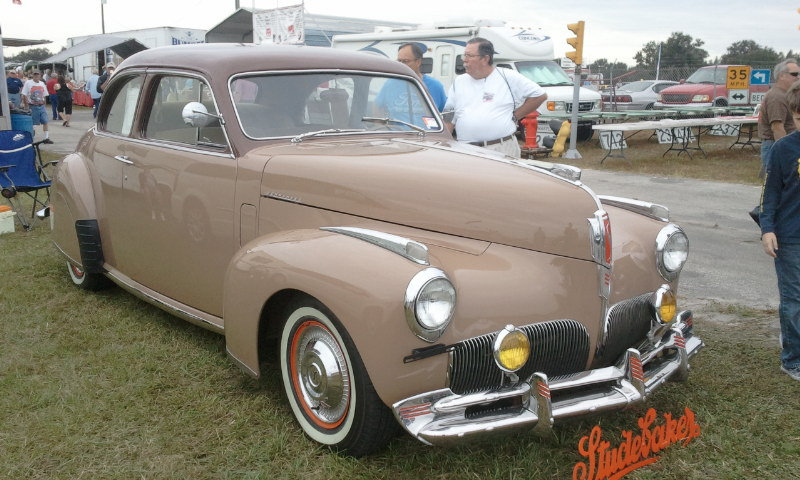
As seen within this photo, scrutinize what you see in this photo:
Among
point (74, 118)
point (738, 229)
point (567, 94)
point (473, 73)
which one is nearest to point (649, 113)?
point (567, 94)

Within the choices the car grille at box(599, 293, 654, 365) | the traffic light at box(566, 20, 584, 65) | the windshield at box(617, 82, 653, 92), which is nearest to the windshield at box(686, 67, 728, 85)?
the windshield at box(617, 82, 653, 92)

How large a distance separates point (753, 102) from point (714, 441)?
64.9 feet

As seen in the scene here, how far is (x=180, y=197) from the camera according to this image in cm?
401

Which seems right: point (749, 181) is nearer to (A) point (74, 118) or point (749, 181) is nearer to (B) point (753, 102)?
(B) point (753, 102)

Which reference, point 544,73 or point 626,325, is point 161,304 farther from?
point 544,73

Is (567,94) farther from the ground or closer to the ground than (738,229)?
farther from the ground

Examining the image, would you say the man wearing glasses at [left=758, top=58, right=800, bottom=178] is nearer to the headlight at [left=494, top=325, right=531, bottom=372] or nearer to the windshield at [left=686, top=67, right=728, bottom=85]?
the headlight at [left=494, top=325, right=531, bottom=372]

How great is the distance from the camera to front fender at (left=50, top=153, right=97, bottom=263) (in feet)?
15.9

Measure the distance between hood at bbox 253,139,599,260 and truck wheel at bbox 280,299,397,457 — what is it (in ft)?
1.88

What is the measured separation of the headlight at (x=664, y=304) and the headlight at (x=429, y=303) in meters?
1.11

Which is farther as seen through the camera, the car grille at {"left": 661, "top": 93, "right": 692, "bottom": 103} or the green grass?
the car grille at {"left": 661, "top": 93, "right": 692, "bottom": 103}

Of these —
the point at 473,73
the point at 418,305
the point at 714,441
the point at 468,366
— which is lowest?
the point at 714,441

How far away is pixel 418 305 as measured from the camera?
2.59 meters

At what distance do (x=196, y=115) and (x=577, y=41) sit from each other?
A: 36.5 feet
